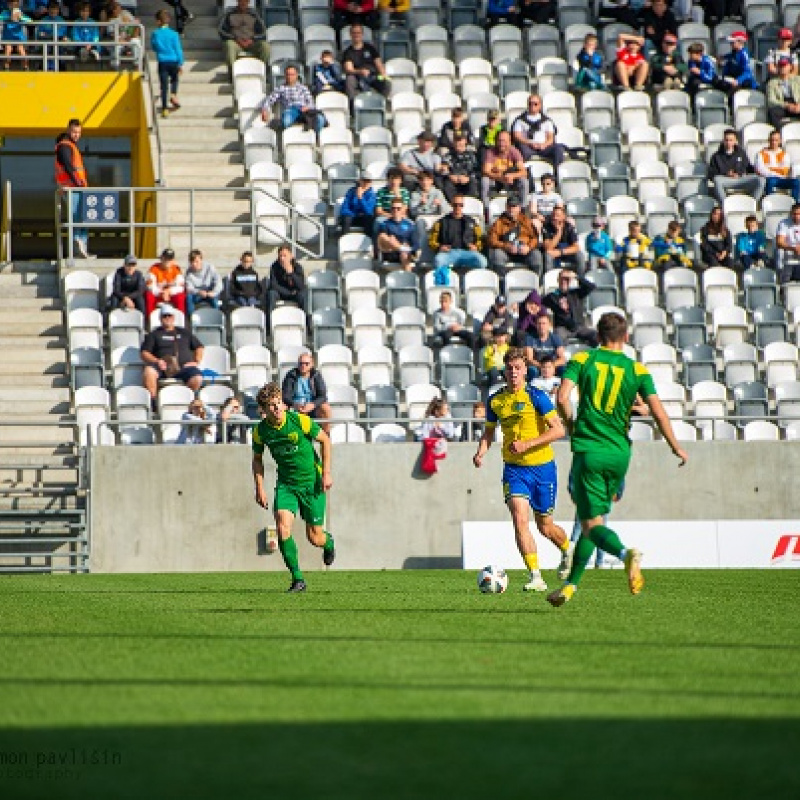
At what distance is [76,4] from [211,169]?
432cm

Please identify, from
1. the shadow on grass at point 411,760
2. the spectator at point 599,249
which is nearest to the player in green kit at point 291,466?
the shadow on grass at point 411,760

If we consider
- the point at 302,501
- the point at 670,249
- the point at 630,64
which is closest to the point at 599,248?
the point at 670,249

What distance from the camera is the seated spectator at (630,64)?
1268 inches

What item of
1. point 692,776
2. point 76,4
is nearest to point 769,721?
point 692,776

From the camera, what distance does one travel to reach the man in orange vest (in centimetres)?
2928

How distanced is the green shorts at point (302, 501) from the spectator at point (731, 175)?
1566cm

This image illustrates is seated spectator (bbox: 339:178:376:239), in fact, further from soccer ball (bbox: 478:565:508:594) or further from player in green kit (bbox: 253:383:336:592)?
soccer ball (bbox: 478:565:508:594)

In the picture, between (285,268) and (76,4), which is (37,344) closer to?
(285,268)

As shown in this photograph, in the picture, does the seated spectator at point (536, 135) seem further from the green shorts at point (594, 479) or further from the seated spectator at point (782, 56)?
the green shorts at point (594, 479)

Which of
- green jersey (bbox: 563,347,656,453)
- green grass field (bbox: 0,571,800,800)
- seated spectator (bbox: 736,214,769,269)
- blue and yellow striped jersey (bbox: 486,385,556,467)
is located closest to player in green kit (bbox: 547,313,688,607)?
A: green jersey (bbox: 563,347,656,453)

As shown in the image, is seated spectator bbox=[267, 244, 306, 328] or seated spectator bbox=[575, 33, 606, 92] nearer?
seated spectator bbox=[267, 244, 306, 328]

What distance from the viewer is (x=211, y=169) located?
30.6 m

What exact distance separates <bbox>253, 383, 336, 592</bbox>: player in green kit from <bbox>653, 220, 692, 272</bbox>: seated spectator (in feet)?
44.2

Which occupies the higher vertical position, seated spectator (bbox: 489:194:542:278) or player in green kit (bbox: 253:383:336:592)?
seated spectator (bbox: 489:194:542:278)
